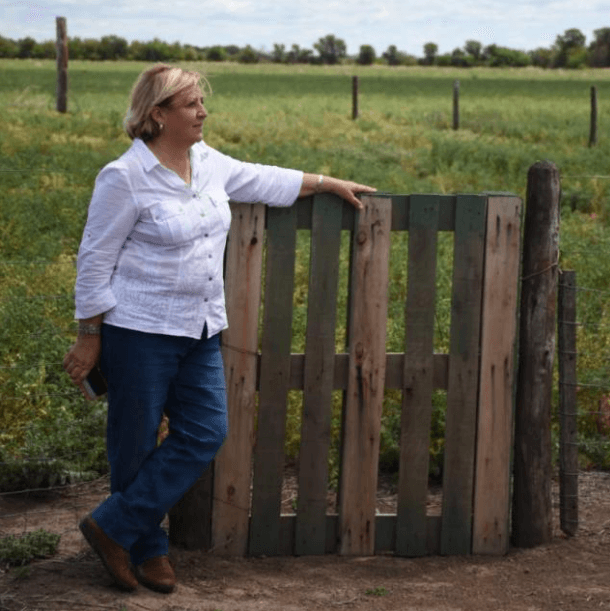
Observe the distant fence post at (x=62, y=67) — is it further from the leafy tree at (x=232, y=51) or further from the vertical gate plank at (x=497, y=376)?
the leafy tree at (x=232, y=51)

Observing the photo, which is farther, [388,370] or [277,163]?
[277,163]

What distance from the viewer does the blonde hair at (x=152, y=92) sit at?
4.47 metres

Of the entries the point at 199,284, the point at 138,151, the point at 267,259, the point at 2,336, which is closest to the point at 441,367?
the point at 267,259

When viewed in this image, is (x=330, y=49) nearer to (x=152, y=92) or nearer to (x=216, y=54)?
(x=216, y=54)

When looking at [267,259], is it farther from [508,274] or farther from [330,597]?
[330,597]

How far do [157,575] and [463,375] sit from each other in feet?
5.27

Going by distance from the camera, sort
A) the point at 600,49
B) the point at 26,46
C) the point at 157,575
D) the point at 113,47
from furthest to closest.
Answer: the point at 600,49 → the point at 113,47 → the point at 26,46 → the point at 157,575

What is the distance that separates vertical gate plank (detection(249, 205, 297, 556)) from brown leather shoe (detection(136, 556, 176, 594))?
594 millimetres

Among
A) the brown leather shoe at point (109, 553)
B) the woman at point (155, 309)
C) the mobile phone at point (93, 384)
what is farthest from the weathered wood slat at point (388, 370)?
the brown leather shoe at point (109, 553)

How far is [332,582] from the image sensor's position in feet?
16.9

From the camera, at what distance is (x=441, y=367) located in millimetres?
5406

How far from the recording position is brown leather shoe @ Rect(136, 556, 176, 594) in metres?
4.89

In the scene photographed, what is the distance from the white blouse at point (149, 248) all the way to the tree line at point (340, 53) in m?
139

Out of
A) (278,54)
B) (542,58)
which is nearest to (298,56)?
(278,54)
